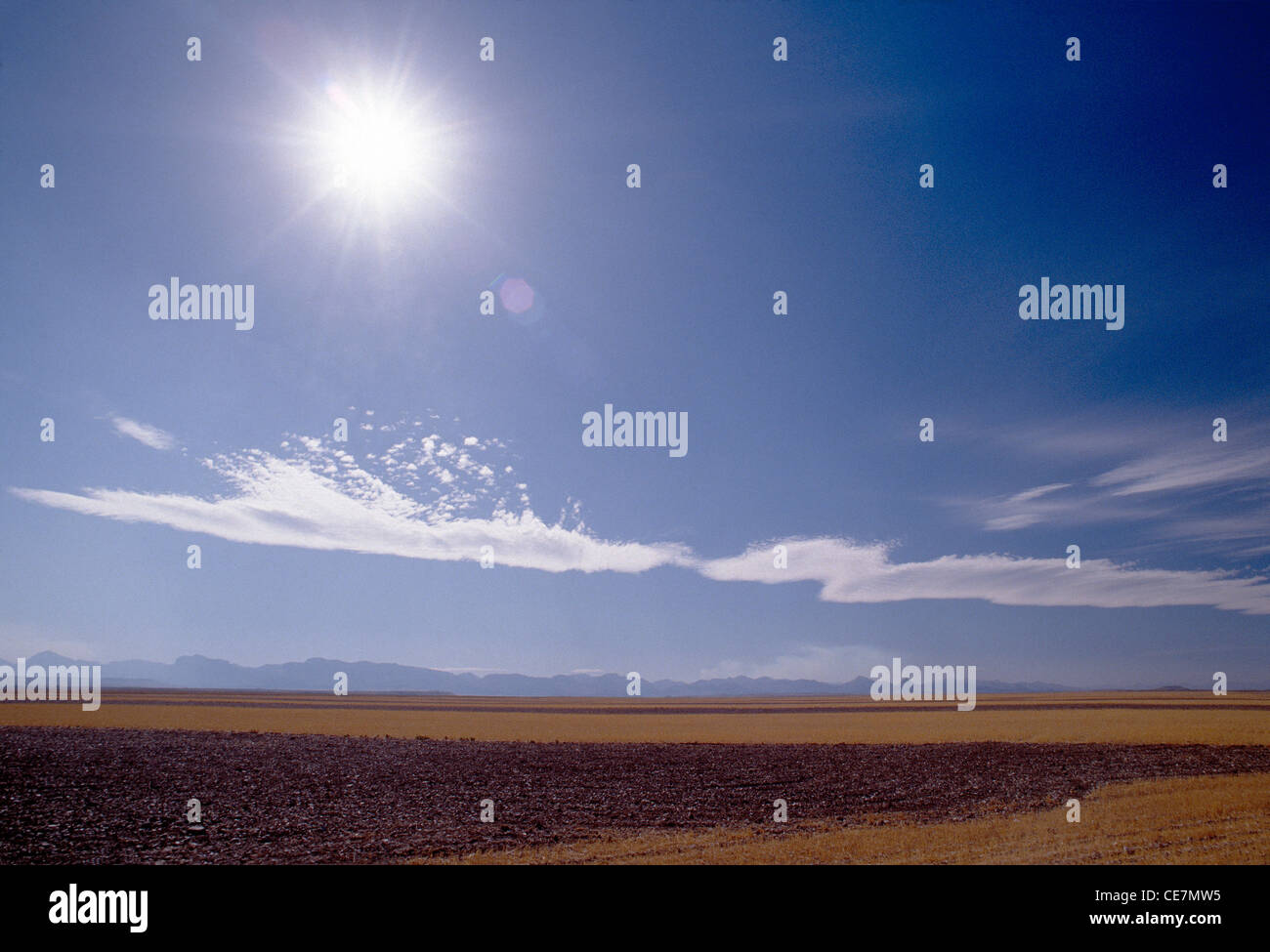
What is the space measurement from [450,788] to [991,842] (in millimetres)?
19516

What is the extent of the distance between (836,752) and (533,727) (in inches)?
1418

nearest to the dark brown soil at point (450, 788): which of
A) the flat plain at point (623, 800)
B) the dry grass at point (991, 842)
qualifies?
the flat plain at point (623, 800)

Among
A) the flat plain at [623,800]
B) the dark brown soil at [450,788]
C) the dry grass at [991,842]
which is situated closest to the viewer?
the dry grass at [991,842]

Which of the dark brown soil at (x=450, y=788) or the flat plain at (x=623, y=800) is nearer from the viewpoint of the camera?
the flat plain at (x=623, y=800)

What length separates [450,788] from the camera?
1078 inches

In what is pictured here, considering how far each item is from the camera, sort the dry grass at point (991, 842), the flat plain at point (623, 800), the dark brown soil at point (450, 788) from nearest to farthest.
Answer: the dry grass at point (991, 842) < the flat plain at point (623, 800) < the dark brown soil at point (450, 788)

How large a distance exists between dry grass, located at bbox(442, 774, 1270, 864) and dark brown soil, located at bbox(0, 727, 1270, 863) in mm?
1571

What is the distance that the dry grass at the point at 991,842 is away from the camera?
16594 mm

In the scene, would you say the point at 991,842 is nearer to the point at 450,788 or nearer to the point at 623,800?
the point at 623,800

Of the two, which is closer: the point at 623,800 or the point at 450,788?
the point at 623,800

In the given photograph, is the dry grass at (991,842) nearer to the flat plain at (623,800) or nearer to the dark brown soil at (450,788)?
the flat plain at (623,800)

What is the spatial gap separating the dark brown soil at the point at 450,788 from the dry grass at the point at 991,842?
157cm

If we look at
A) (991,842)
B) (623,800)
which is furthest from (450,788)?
(991,842)
